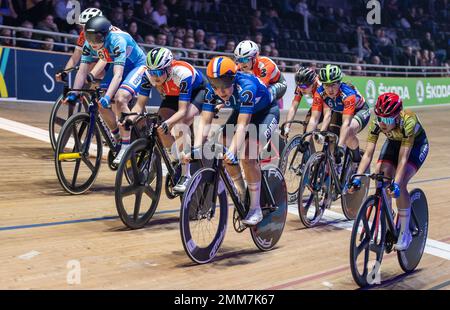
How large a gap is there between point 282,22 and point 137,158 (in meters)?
12.9

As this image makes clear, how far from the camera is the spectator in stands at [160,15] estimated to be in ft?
42.8

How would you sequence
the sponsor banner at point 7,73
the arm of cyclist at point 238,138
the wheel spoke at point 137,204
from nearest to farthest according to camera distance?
the arm of cyclist at point 238,138
the wheel spoke at point 137,204
the sponsor banner at point 7,73

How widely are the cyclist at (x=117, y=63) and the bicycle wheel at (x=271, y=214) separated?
1422mm

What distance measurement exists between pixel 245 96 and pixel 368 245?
4.13 ft

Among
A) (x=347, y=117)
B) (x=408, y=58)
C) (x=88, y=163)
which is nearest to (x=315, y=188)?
(x=347, y=117)

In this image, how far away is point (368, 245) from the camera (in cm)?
429

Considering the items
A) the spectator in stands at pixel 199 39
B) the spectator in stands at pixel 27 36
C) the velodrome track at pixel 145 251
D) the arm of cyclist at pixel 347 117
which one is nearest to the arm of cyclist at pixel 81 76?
the velodrome track at pixel 145 251

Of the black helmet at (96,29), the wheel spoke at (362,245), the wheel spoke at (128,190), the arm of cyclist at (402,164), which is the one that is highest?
the black helmet at (96,29)

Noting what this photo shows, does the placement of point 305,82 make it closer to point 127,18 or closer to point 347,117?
point 347,117

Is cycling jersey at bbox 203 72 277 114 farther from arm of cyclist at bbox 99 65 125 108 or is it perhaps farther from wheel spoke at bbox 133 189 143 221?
arm of cyclist at bbox 99 65 125 108

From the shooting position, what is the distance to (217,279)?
4.30 m

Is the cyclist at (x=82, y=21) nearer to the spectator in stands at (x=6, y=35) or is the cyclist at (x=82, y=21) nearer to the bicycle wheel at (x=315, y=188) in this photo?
the bicycle wheel at (x=315, y=188)

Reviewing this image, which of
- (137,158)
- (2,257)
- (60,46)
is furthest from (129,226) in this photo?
(60,46)
